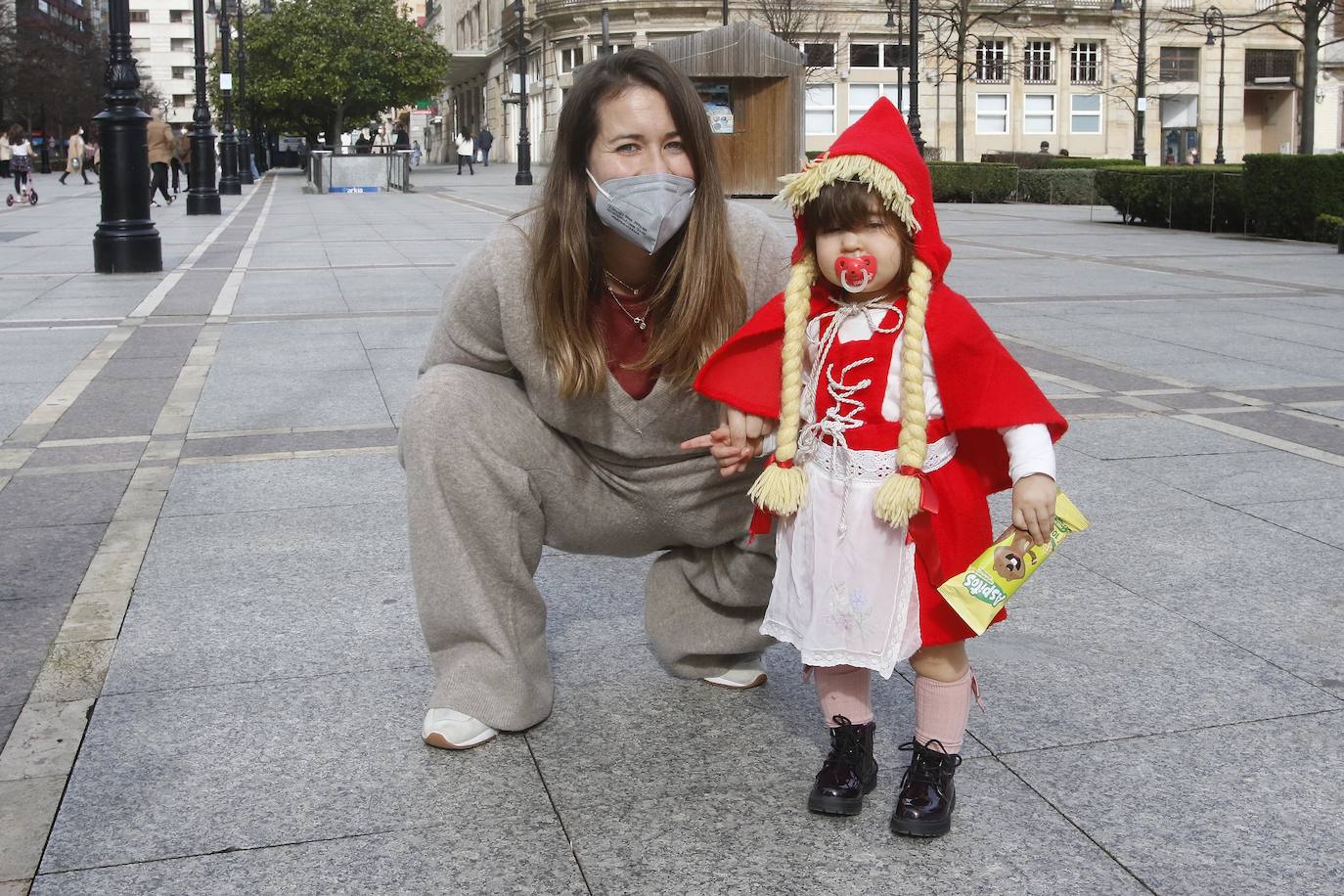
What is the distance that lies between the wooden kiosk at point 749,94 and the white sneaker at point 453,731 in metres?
22.4

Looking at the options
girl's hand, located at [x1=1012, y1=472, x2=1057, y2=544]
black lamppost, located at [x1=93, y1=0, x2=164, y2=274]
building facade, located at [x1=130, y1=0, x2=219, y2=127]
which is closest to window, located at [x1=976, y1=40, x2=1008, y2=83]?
black lamppost, located at [x1=93, y1=0, x2=164, y2=274]

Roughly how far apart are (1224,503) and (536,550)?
8.85 ft

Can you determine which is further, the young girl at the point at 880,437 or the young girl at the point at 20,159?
the young girl at the point at 20,159

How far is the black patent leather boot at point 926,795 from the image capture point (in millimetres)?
2484

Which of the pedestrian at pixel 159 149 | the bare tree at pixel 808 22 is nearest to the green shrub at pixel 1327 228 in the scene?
the pedestrian at pixel 159 149

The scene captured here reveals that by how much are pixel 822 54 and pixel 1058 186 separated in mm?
25147

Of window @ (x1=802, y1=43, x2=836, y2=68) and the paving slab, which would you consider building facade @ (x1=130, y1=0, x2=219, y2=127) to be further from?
the paving slab

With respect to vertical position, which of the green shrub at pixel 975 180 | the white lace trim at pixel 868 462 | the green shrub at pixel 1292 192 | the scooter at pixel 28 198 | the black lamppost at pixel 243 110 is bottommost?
the white lace trim at pixel 868 462

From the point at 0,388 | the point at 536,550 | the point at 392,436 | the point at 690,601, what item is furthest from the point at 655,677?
the point at 0,388

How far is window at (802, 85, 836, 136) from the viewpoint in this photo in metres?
54.1

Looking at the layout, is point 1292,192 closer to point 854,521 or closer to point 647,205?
point 647,205

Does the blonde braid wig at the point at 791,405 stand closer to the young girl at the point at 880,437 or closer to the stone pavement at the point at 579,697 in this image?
the young girl at the point at 880,437

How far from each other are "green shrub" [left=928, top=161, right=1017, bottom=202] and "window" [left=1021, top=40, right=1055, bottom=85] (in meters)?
28.2

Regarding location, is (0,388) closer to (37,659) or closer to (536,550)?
(37,659)
